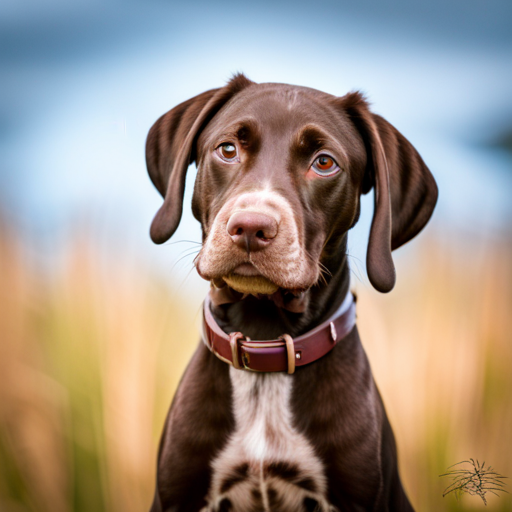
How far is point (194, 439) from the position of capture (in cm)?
244

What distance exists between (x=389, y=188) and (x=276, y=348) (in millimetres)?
817

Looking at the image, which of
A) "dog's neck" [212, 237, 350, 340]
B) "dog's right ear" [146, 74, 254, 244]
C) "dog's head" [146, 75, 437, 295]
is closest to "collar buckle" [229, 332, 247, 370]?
"dog's neck" [212, 237, 350, 340]

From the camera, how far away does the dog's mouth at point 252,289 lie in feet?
6.92

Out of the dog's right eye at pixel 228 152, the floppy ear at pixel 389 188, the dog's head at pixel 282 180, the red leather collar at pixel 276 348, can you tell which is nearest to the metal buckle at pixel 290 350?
the red leather collar at pixel 276 348

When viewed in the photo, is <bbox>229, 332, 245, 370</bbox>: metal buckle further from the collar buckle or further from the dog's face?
the dog's face

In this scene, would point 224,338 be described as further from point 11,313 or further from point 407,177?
point 11,313

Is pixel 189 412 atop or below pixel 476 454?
atop

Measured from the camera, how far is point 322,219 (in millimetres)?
2363

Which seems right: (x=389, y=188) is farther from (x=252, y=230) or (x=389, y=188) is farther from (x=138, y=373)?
(x=138, y=373)

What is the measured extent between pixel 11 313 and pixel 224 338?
4.07ft

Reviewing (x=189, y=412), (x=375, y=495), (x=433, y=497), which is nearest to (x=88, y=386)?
(x=189, y=412)

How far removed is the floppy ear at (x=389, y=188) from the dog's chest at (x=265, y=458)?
0.65m

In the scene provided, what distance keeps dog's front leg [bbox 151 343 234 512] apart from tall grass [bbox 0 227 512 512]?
17.5 inches

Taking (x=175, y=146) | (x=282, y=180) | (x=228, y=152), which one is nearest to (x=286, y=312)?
(x=282, y=180)
